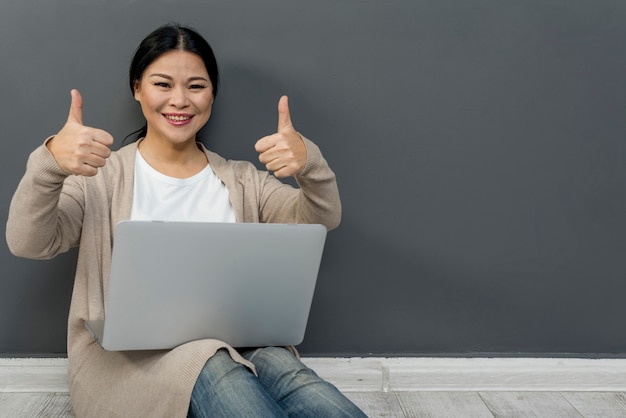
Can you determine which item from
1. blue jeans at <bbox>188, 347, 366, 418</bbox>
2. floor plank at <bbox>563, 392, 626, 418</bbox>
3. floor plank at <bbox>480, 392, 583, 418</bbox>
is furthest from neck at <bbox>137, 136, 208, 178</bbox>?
floor plank at <bbox>563, 392, 626, 418</bbox>

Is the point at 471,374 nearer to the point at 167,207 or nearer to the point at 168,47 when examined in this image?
the point at 167,207

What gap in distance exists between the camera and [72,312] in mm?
1422

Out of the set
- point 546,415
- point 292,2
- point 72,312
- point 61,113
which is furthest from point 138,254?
point 546,415

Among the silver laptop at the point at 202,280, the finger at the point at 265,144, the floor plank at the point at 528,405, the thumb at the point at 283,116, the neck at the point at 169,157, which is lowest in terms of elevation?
the floor plank at the point at 528,405

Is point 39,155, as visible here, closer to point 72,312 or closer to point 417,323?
point 72,312

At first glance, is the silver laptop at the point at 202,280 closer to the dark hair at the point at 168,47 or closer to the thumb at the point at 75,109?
the thumb at the point at 75,109

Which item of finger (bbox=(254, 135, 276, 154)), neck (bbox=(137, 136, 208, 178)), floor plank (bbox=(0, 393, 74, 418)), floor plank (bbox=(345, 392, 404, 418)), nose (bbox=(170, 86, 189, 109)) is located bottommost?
floor plank (bbox=(0, 393, 74, 418))

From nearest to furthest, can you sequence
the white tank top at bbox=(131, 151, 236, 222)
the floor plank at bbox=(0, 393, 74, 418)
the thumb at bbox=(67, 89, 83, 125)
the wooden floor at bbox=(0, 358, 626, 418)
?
1. the thumb at bbox=(67, 89, 83, 125)
2. the white tank top at bbox=(131, 151, 236, 222)
3. the floor plank at bbox=(0, 393, 74, 418)
4. the wooden floor at bbox=(0, 358, 626, 418)

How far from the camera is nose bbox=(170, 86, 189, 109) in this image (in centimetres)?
147

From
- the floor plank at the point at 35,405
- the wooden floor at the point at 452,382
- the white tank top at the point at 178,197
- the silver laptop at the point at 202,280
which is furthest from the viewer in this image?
the wooden floor at the point at 452,382

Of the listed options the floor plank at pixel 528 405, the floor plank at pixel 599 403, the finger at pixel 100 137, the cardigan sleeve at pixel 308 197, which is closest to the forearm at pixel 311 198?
the cardigan sleeve at pixel 308 197

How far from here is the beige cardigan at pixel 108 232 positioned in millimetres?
1225

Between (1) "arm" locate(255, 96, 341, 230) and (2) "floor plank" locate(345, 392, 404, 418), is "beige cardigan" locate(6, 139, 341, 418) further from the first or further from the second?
(2) "floor plank" locate(345, 392, 404, 418)

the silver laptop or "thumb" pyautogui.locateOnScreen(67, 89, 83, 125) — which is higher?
"thumb" pyautogui.locateOnScreen(67, 89, 83, 125)
